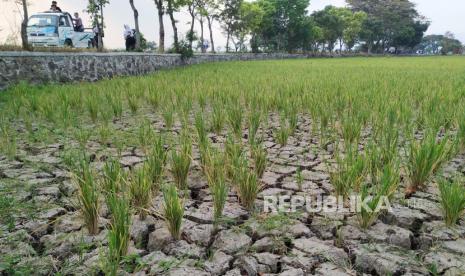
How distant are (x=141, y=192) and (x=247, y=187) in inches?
25.7

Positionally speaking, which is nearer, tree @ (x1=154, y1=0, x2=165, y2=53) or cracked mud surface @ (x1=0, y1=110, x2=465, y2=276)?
cracked mud surface @ (x1=0, y1=110, x2=465, y2=276)

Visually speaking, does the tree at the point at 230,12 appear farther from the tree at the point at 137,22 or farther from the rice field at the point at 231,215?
the rice field at the point at 231,215

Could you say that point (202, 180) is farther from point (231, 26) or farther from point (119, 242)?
point (231, 26)

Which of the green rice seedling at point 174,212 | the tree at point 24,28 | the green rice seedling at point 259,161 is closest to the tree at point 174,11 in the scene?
the tree at point 24,28

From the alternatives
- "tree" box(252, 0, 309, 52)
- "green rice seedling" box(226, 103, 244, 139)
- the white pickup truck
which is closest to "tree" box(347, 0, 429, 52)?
"tree" box(252, 0, 309, 52)

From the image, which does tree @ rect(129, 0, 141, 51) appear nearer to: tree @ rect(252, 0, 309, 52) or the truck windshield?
the truck windshield

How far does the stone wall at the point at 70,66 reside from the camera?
27.6ft

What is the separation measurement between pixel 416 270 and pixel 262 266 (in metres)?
0.72

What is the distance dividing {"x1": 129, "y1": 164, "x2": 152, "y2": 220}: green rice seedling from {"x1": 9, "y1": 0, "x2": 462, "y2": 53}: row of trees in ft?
27.6

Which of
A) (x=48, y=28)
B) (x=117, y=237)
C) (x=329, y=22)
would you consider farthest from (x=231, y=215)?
(x=329, y=22)

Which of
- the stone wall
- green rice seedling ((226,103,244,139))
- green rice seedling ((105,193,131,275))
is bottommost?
green rice seedling ((105,193,131,275))

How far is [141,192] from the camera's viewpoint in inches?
91.7

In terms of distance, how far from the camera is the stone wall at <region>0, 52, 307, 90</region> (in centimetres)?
842

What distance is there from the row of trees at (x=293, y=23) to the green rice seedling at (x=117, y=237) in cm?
883
